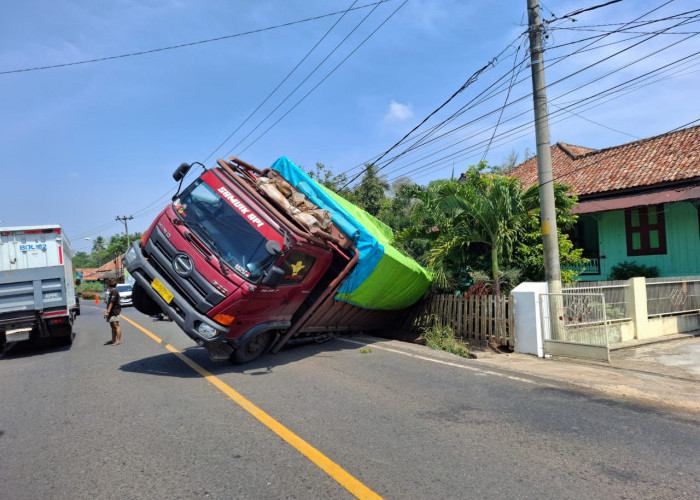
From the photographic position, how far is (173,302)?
23.1 feet

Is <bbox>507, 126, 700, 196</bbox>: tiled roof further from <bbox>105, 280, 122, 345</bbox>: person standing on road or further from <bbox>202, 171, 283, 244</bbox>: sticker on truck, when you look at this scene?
<bbox>105, 280, 122, 345</bbox>: person standing on road

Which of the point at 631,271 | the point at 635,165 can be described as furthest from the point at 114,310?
the point at 635,165

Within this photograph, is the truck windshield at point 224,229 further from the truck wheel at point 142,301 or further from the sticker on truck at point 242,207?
the truck wheel at point 142,301

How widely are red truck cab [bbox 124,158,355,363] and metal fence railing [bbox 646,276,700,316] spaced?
7.67 m

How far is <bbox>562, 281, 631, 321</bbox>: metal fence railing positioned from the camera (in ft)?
32.3

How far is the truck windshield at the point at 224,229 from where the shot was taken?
6.96m

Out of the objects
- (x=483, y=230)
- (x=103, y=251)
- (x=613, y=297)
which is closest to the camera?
(x=613, y=297)

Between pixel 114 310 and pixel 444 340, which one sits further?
pixel 114 310

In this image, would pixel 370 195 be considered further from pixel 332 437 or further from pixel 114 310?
pixel 332 437

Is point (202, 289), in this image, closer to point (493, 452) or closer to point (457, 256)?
point (493, 452)

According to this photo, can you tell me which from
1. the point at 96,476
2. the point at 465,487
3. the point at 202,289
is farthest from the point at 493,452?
the point at 202,289

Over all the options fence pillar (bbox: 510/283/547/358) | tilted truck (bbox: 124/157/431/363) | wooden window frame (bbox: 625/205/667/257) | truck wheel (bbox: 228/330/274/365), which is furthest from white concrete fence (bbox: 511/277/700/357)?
truck wheel (bbox: 228/330/274/365)

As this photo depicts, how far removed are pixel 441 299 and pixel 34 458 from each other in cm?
852

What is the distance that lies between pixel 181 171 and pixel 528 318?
672cm
